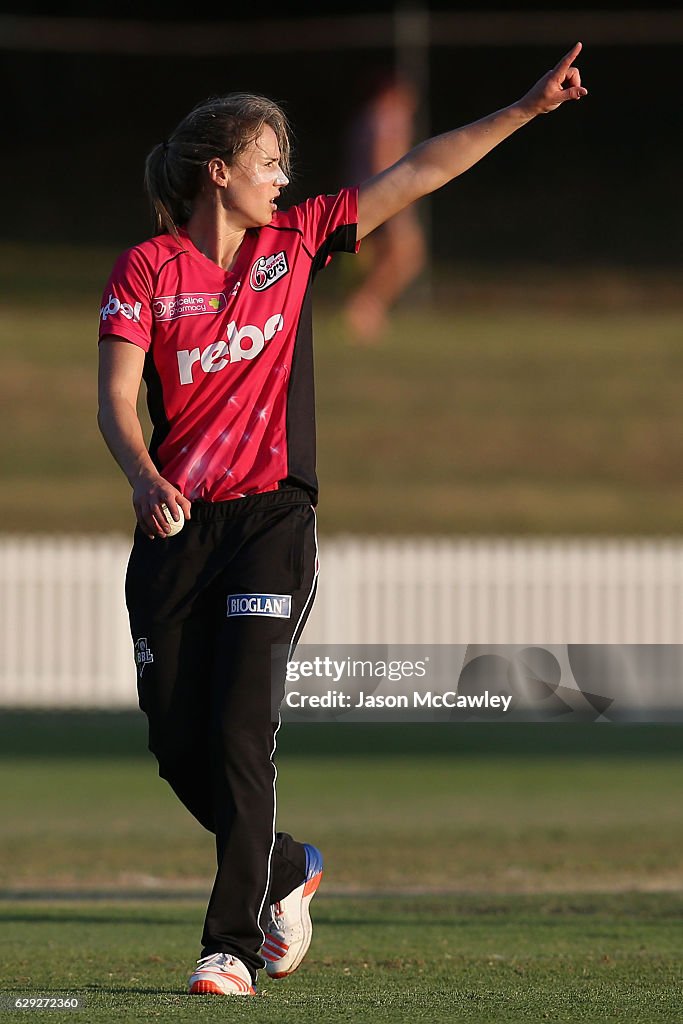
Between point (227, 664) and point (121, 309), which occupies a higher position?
point (121, 309)

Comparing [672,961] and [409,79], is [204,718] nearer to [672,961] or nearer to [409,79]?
[672,961]

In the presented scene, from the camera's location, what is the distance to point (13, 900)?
7.05 meters

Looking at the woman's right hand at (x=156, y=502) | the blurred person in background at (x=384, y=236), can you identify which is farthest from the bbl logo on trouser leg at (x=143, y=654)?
the blurred person in background at (x=384, y=236)

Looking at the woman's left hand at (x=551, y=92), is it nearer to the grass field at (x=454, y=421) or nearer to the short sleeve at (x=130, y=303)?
the short sleeve at (x=130, y=303)

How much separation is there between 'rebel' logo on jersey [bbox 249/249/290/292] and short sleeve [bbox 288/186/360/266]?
3.7 inches

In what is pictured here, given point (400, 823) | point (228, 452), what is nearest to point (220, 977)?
point (228, 452)

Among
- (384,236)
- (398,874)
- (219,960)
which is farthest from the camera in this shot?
(384,236)

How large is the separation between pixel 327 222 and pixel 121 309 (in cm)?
60

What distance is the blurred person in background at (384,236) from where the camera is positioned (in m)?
23.8

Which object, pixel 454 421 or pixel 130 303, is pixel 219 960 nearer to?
pixel 130 303

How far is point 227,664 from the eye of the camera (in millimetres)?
4457

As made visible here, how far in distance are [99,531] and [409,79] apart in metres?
9.50

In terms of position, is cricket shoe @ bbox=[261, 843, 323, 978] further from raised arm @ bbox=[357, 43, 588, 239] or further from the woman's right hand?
raised arm @ bbox=[357, 43, 588, 239]

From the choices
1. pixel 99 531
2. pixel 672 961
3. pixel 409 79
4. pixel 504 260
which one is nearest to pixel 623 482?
pixel 99 531
